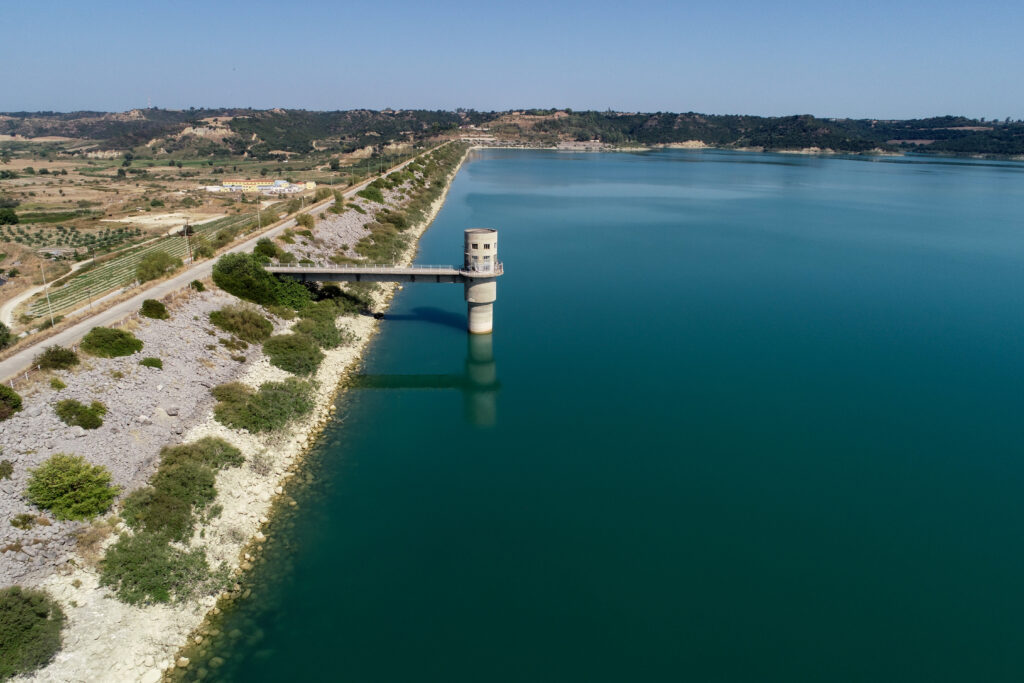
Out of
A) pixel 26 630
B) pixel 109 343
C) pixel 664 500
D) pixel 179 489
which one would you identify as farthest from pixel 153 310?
pixel 664 500

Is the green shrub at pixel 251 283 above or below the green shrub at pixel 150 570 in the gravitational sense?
above

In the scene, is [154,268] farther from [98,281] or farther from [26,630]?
[26,630]

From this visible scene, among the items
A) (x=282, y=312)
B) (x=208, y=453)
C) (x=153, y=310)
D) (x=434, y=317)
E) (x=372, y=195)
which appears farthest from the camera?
(x=372, y=195)

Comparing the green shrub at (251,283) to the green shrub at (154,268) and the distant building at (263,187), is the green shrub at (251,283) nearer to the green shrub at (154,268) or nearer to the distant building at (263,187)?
the green shrub at (154,268)

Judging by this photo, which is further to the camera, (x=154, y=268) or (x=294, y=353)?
(x=154, y=268)

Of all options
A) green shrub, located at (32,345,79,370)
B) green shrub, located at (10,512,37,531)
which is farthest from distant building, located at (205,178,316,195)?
green shrub, located at (10,512,37,531)

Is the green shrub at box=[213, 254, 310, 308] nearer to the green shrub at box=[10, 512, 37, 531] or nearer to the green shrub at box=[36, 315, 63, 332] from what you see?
the green shrub at box=[36, 315, 63, 332]

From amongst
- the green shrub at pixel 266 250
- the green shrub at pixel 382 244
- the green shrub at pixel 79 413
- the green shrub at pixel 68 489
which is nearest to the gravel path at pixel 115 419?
the green shrub at pixel 79 413
